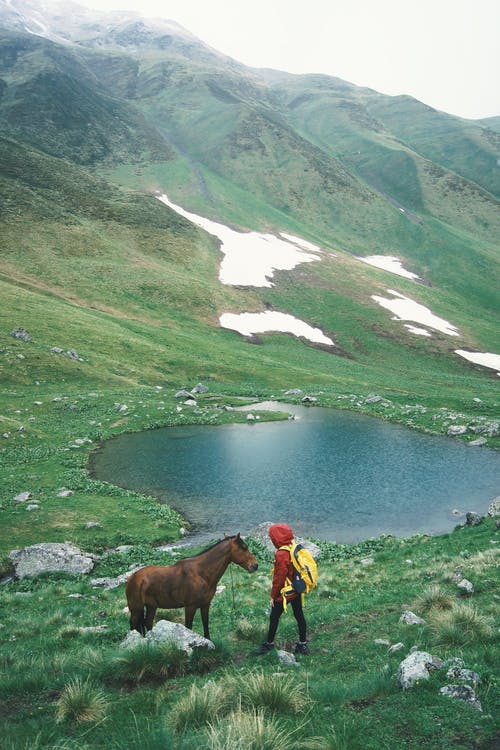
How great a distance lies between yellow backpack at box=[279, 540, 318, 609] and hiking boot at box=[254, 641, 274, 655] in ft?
3.67

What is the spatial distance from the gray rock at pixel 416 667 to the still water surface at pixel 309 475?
19167mm

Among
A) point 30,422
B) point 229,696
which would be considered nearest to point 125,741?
point 229,696

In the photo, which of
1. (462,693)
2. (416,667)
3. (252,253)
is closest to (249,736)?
(416,667)

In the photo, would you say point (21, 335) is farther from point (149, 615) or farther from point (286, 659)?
point (286, 659)

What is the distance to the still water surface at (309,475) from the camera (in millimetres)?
31086

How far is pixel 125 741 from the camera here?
7270 mm

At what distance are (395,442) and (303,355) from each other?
4254cm

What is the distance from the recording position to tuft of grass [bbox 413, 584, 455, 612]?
13438 mm

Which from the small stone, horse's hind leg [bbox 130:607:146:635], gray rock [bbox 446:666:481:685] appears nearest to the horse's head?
horse's hind leg [bbox 130:607:146:635]

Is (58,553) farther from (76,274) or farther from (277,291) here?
(277,291)

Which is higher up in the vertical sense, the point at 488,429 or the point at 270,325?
the point at 488,429

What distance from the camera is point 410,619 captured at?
41.9ft

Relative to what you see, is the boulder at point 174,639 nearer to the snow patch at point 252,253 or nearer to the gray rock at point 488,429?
the gray rock at point 488,429

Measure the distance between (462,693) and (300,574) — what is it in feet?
13.5
